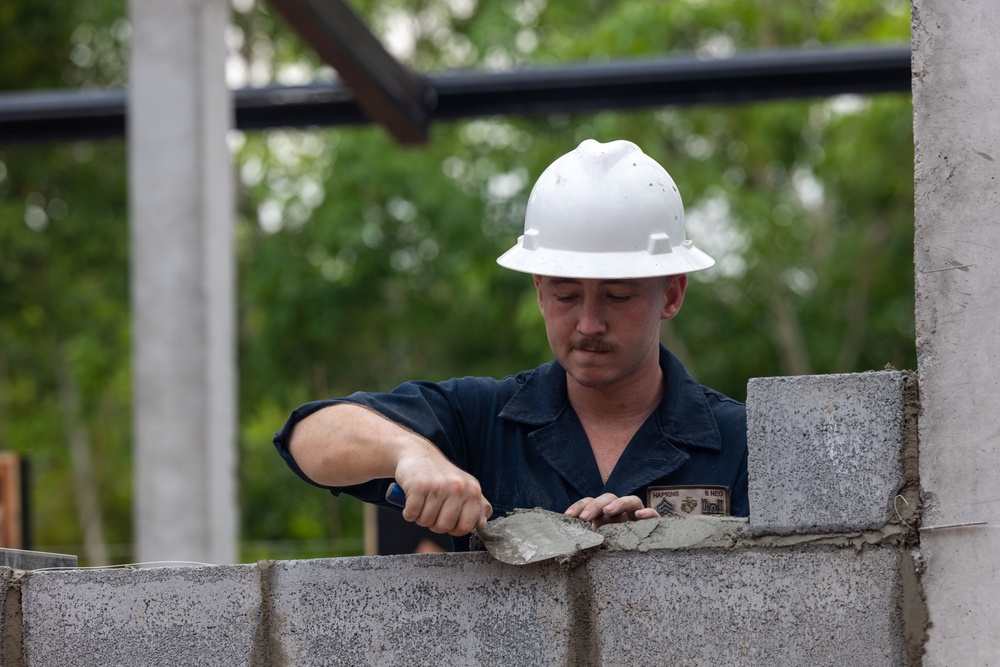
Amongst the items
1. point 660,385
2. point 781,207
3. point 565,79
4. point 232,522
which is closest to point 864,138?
point 781,207

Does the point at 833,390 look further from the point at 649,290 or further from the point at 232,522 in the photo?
the point at 232,522

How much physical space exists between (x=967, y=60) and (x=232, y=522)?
591 cm

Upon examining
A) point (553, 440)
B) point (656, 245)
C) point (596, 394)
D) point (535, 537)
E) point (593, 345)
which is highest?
point (656, 245)

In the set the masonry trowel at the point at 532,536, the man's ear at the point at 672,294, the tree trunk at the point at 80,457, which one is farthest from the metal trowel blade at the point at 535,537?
the tree trunk at the point at 80,457

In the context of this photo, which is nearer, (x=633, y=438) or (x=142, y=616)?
(x=142, y=616)

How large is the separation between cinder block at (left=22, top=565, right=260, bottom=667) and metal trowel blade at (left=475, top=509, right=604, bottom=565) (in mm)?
522

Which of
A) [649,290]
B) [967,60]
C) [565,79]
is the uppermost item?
[565,79]

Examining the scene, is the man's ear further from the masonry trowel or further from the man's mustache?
the masonry trowel

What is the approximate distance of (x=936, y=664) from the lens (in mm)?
2570

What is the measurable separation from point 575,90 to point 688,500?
18.9ft

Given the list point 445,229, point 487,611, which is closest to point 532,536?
point 487,611

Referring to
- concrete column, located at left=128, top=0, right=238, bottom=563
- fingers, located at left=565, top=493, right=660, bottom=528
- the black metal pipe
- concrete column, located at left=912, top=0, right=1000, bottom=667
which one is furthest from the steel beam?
concrete column, located at left=912, top=0, right=1000, bottom=667

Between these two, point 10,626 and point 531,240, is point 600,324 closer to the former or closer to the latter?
point 531,240

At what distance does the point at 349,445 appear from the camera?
281cm
